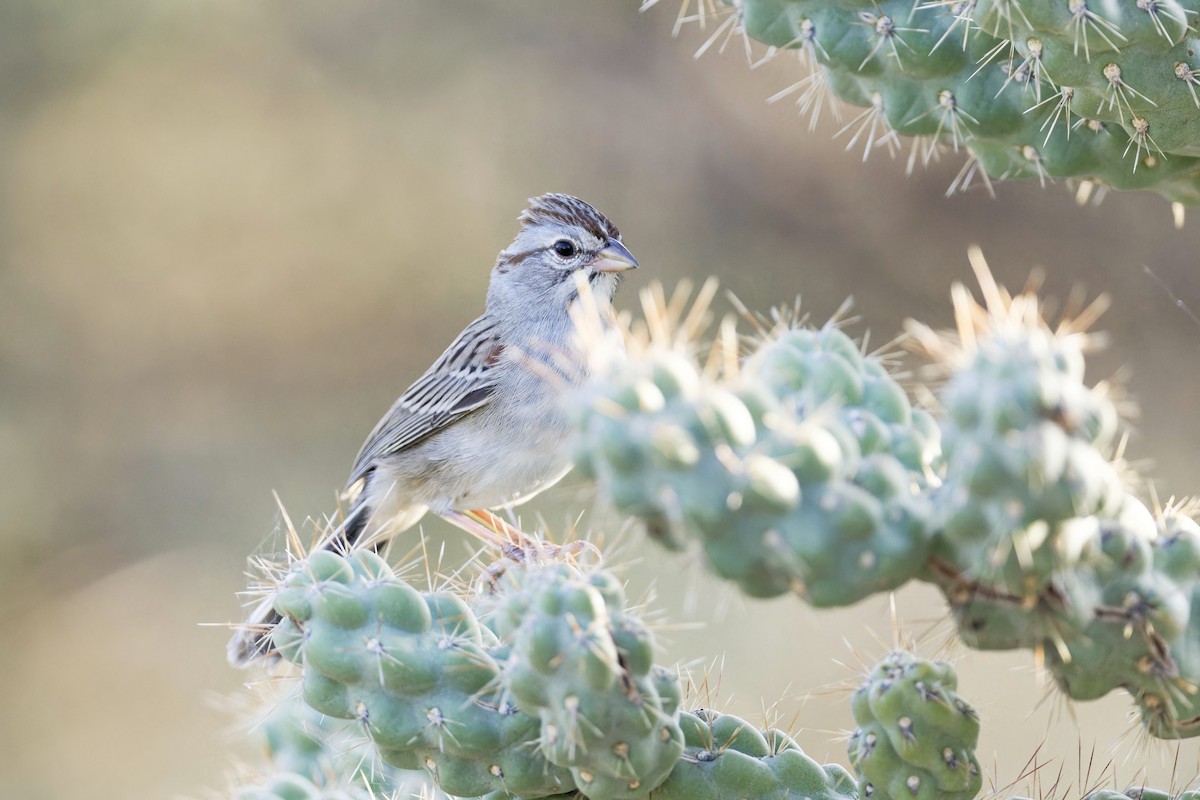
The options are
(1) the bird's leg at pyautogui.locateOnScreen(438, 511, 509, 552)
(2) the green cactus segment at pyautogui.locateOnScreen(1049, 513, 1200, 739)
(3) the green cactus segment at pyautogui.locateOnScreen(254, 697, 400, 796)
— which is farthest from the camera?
(1) the bird's leg at pyautogui.locateOnScreen(438, 511, 509, 552)

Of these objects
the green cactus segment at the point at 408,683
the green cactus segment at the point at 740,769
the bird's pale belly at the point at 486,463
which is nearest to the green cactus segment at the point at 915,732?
the green cactus segment at the point at 740,769

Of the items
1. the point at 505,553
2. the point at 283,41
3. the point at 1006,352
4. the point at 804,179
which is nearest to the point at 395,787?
the point at 505,553

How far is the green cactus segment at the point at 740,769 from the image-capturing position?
8.87 ft

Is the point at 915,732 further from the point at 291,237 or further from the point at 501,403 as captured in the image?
the point at 291,237

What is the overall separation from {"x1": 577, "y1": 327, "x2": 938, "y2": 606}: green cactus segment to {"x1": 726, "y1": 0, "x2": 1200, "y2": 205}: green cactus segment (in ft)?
4.58

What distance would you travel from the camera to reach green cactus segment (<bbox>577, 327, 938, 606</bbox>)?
6.34 feet

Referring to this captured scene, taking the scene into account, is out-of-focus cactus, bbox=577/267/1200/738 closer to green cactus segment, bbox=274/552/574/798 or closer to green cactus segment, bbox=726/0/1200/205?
green cactus segment, bbox=274/552/574/798

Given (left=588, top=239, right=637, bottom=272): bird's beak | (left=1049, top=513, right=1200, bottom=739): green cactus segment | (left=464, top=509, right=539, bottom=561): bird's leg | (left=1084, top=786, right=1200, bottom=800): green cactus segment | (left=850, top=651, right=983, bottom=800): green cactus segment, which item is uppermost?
(left=588, top=239, right=637, bottom=272): bird's beak

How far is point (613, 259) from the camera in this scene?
5.29m

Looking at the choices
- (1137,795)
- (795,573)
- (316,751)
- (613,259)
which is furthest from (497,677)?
(613,259)

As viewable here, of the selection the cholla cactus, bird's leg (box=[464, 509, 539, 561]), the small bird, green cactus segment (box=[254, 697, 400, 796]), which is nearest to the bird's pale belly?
the small bird

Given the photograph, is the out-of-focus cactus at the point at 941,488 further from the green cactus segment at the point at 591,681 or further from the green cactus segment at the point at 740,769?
the green cactus segment at the point at 740,769

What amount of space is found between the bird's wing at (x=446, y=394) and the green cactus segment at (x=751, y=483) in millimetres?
3400

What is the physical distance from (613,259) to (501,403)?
0.75 metres
